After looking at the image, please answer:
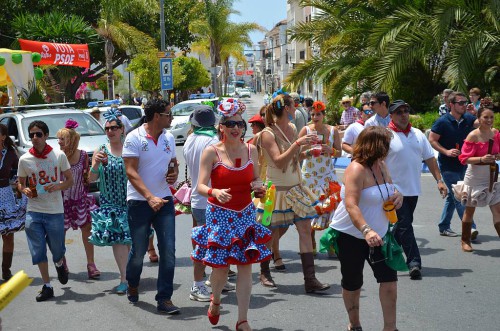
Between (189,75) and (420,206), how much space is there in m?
46.0

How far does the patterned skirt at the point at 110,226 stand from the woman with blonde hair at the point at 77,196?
0.65 m

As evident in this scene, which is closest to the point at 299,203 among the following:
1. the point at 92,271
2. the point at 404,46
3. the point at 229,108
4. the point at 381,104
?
the point at 229,108

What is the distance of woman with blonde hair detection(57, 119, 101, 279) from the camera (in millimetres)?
8562

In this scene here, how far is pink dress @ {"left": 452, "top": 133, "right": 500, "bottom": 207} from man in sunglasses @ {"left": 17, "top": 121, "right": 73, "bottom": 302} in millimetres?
4439

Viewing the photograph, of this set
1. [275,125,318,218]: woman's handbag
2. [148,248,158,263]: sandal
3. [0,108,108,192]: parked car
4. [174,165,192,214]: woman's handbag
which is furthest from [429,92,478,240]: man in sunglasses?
[0,108,108,192]: parked car

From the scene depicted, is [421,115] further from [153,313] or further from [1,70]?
[153,313]

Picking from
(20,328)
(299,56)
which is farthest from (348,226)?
(299,56)

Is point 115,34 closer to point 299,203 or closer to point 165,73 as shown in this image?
point 165,73

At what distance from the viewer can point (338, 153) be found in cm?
905

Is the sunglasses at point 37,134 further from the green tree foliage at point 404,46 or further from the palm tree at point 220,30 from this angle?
the palm tree at point 220,30

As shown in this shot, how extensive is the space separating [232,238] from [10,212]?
3.36 meters

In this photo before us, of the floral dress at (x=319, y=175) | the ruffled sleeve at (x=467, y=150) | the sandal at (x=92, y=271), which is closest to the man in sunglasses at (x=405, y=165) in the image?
the floral dress at (x=319, y=175)

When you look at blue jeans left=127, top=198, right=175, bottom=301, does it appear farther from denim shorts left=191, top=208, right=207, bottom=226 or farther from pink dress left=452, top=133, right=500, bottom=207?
pink dress left=452, top=133, right=500, bottom=207

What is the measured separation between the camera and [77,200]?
28.5 feet
